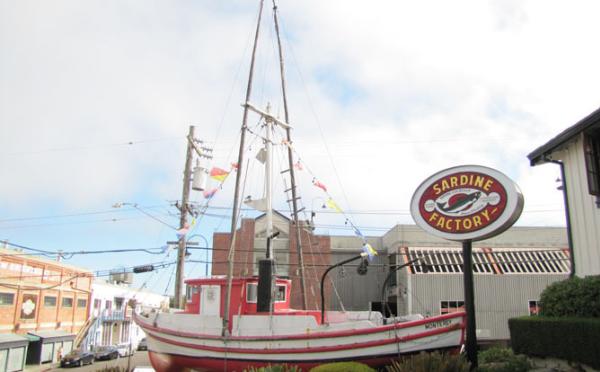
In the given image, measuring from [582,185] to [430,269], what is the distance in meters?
22.0

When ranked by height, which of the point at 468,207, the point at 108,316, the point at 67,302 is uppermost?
the point at 468,207

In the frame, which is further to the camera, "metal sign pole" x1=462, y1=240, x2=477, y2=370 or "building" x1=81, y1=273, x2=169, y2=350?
"building" x1=81, y1=273, x2=169, y2=350

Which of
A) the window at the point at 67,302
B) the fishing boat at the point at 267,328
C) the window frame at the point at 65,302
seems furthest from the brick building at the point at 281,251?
the fishing boat at the point at 267,328

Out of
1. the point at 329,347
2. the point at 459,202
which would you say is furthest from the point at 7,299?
the point at 459,202

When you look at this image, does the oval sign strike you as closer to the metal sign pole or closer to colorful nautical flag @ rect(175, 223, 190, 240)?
the metal sign pole

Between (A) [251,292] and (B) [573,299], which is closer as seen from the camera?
(B) [573,299]

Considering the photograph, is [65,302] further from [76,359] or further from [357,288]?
[357,288]

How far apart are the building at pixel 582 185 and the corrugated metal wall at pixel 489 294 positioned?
2015cm

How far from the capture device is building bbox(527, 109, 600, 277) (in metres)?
12.7

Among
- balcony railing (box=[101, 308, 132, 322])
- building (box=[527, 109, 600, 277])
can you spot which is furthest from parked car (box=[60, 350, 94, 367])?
building (box=[527, 109, 600, 277])

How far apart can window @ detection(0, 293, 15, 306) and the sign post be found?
31.7 metres

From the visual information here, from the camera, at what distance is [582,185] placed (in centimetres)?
1327

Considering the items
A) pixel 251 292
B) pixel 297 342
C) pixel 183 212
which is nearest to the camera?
pixel 297 342

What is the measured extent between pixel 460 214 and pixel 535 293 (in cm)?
2496
